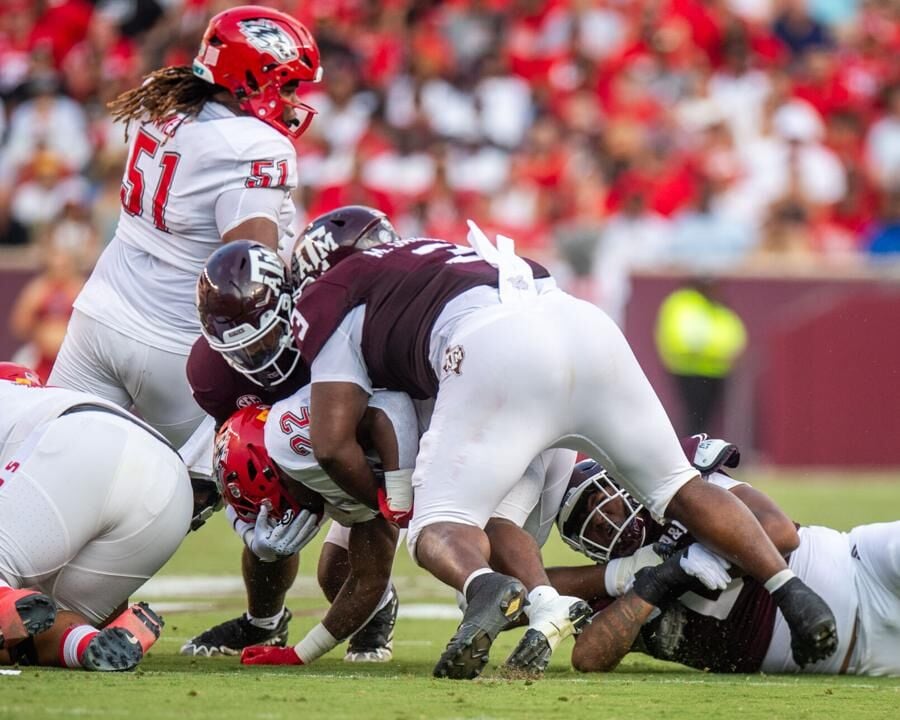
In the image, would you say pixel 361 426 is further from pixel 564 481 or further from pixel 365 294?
pixel 564 481

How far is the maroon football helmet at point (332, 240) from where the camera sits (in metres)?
5.48

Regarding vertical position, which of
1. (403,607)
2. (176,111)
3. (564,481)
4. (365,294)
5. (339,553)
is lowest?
(403,607)

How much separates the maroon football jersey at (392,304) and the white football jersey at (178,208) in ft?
3.51

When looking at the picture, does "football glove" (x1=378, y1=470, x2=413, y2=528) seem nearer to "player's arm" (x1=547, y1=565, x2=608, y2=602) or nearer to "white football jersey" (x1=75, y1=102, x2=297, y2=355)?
"player's arm" (x1=547, y1=565, x2=608, y2=602)

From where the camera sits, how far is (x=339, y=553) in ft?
18.9

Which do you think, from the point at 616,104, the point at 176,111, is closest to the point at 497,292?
the point at 176,111

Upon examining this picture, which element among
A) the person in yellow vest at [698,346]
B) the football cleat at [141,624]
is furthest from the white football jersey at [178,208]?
the person in yellow vest at [698,346]

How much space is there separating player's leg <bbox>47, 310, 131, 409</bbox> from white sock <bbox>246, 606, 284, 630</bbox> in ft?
3.24

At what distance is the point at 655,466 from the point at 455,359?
0.71 metres

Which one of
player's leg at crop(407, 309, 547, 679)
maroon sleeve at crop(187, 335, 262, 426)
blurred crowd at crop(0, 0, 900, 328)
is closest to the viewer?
player's leg at crop(407, 309, 547, 679)

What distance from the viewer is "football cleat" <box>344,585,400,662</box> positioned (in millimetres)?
5633

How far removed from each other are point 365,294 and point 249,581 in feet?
4.50

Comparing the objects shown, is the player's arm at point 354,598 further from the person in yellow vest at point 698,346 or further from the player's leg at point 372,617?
the person in yellow vest at point 698,346

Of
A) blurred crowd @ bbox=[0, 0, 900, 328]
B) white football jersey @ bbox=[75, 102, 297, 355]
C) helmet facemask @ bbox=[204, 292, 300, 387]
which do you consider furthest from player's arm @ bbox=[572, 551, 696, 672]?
blurred crowd @ bbox=[0, 0, 900, 328]
